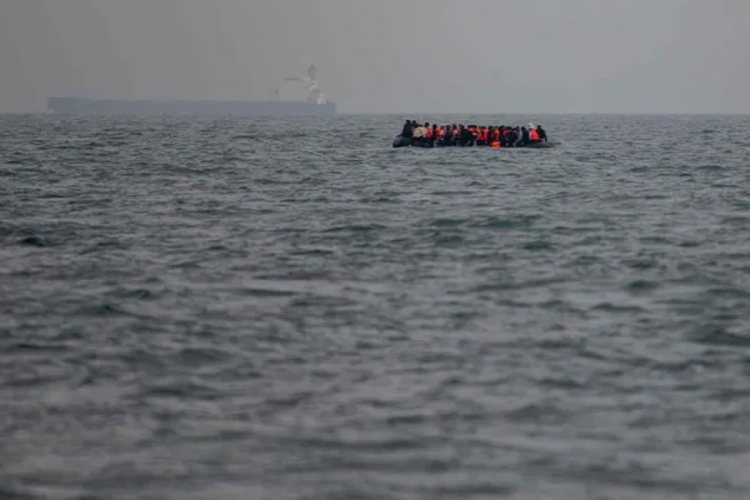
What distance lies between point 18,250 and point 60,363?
11.6 metres

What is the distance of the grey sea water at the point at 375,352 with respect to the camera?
12.9 metres

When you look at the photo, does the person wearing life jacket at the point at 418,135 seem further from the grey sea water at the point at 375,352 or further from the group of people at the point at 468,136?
the grey sea water at the point at 375,352

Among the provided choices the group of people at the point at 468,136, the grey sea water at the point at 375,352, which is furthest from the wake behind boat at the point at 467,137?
the grey sea water at the point at 375,352

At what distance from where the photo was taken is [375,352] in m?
17.7

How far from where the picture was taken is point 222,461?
1308cm

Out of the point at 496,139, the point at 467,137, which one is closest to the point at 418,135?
the point at 467,137

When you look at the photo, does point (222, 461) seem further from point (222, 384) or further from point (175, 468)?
point (222, 384)

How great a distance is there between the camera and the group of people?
68.4m

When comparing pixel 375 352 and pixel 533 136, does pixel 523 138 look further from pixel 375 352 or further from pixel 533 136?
pixel 375 352

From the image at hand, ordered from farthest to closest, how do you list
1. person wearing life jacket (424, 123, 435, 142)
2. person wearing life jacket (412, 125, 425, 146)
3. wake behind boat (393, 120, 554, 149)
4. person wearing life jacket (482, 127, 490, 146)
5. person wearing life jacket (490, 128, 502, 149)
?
person wearing life jacket (482, 127, 490, 146) < person wearing life jacket (412, 125, 425, 146) < person wearing life jacket (490, 128, 502, 149) < wake behind boat (393, 120, 554, 149) < person wearing life jacket (424, 123, 435, 142)

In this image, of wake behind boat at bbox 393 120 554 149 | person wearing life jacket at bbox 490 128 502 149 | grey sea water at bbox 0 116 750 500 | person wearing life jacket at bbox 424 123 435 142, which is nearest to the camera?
grey sea water at bbox 0 116 750 500

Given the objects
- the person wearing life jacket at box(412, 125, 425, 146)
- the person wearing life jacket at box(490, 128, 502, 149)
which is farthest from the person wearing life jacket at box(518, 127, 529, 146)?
the person wearing life jacket at box(412, 125, 425, 146)

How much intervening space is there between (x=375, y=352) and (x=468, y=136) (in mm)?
51725

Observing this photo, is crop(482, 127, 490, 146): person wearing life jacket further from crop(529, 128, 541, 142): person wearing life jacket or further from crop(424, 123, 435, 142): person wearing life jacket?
crop(424, 123, 435, 142): person wearing life jacket
